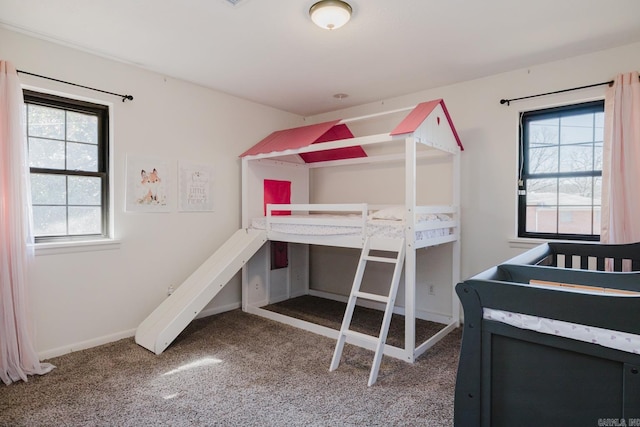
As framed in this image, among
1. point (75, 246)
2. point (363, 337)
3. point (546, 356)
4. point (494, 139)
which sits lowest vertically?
point (363, 337)

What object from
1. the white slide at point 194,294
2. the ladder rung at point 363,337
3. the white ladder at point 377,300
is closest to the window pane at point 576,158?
the white ladder at point 377,300

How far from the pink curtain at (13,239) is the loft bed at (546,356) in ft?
8.92

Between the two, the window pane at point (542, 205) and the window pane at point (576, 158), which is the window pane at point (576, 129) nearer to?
the window pane at point (576, 158)

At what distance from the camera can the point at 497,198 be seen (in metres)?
3.21

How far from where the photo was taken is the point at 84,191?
290 centimetres

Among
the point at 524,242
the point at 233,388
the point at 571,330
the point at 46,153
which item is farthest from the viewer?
the point at 524,242

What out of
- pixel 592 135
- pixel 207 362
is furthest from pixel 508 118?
pixel 207 362

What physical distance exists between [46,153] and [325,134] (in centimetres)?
250

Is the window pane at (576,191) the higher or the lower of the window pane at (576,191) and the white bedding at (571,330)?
Answer: the higher

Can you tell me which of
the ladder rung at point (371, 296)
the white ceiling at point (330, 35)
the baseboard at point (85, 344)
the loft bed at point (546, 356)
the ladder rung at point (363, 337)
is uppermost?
the white ceiling at point (330, 35)

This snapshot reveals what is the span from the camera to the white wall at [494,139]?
2916 millimetres

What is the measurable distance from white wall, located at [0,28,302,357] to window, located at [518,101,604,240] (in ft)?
9.44

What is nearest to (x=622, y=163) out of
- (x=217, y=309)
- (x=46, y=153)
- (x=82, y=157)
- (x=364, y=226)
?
(x=364, y=226)

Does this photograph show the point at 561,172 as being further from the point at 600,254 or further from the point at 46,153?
the point at 46,153
